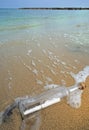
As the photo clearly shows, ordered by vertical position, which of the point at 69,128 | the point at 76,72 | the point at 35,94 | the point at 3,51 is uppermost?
the point at 69,128

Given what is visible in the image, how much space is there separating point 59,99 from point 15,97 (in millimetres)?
1196

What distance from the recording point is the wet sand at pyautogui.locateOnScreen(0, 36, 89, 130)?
358 centimetres

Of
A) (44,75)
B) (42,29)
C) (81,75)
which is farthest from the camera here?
(42,29)

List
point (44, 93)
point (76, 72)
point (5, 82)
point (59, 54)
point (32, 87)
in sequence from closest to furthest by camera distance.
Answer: point (44, 93) → point (32, 87) → point (5, 82) → point (76, 72) → point (59, 54)

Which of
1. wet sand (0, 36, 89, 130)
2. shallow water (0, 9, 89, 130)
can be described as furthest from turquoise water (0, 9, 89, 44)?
wet sand (0, 36, 89, 130)

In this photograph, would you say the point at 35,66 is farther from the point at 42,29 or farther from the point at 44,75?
the point at 42,29

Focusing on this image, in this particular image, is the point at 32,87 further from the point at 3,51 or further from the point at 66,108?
the point at 3,51

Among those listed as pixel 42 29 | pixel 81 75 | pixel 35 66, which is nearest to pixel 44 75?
pixel 35 66

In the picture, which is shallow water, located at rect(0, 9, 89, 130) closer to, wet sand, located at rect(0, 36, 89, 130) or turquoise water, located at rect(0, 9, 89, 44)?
wet sand, located at rect(0, 36, 89, 130)

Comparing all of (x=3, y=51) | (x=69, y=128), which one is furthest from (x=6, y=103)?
(x=3, y=51)

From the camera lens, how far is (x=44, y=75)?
19.1 ft

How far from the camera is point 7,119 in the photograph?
3.64 metres

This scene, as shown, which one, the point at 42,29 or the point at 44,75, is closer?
the point at 44,75

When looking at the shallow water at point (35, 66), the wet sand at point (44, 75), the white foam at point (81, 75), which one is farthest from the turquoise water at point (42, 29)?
the white foam at point (81, 75)
